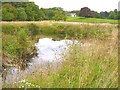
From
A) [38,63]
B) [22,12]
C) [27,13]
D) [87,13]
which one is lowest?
[38,63]

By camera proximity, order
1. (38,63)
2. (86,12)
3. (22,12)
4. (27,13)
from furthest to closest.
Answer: (86,12)
(27,13)
(22,12)
(38,63)

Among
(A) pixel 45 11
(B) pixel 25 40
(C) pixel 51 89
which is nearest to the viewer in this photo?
(C) pixel 51 89

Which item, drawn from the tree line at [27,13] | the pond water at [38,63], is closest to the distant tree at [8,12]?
the tree line at [27,13]

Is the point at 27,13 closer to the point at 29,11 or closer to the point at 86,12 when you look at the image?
the point at 29,11

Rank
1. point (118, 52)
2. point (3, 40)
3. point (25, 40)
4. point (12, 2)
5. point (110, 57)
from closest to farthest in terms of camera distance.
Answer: point (110, 57) < point (118, 52) < point (3, 40) < point (25, 40) < point (12, 2)

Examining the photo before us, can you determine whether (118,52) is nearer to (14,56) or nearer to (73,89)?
(73,89)

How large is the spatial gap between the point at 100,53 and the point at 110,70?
2.61ft

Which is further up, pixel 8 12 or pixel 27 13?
pixel 8 12

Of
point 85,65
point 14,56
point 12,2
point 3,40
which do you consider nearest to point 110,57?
point 85,65

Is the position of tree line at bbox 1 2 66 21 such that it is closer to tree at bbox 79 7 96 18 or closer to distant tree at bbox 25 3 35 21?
distant tree at bbox 25 3 35 21

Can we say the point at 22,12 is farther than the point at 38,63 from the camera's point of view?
Yes

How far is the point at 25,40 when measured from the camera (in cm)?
1188

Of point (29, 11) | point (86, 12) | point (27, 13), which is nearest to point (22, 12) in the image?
point (29, 11)

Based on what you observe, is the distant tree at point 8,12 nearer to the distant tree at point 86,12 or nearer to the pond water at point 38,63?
the pond water at point 38,63
